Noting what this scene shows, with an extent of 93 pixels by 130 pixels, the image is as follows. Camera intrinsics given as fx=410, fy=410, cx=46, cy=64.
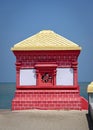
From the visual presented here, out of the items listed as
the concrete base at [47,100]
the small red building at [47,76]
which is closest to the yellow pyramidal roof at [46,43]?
the small red building at [47,76]

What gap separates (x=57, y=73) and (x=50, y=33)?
207 centimetres

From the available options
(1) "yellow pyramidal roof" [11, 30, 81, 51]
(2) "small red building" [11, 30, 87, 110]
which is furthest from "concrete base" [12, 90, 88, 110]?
(1) "yellow pyramidal roof" [11, 30, 81, 51]

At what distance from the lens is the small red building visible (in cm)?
1762

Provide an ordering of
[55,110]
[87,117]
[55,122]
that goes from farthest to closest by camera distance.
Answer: [55,110] → [87,117] → [55,122]

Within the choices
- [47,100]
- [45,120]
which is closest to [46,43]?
[47,100]

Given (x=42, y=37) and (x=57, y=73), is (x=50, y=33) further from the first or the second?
(x=57, y=73)

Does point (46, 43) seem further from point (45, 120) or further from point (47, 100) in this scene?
point (45, 120)

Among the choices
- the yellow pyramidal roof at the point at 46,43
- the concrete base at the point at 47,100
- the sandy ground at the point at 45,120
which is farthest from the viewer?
the yellow pyramidal roof at the point at 46,43

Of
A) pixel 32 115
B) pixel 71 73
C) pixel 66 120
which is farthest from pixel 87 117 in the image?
pixel 71 73

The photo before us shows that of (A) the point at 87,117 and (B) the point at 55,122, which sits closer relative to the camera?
(B) the point at 55,122

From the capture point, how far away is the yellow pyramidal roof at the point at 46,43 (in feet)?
58.2

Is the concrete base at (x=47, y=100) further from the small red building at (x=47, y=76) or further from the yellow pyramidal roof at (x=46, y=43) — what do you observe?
the yellow pyramidal roof at (x=46, y=43)

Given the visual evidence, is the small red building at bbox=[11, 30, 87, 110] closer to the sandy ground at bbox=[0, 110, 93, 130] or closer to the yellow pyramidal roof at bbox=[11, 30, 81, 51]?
the yellow pyramidal roof at bbox=[11, 30, 81, 51]

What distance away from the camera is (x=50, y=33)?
18.9 meters
